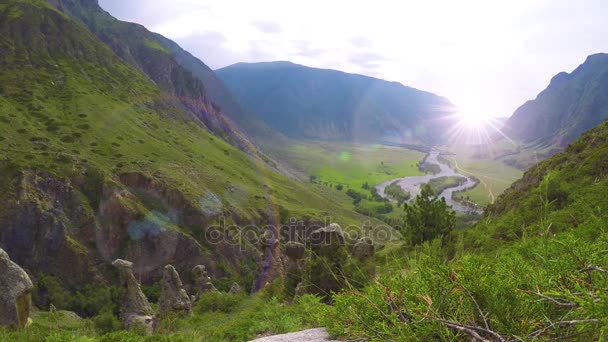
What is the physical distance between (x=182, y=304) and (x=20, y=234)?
6578 cm

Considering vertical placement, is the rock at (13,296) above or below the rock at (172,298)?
above

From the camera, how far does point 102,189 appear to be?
96688mm

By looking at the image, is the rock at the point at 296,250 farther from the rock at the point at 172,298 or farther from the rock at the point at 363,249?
the rock at the point at 172,298

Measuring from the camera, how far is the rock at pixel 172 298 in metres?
41.5

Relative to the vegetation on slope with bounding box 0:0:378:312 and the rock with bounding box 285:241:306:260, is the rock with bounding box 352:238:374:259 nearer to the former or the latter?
the rock with bounding box 285:241:306:260

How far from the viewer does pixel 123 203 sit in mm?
94750

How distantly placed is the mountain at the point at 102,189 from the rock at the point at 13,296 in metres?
58.4

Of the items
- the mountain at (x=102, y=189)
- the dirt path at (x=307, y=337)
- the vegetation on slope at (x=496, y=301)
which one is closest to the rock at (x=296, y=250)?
the dirt path at (x=307, y=337)

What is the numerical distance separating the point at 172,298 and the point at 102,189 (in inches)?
2593

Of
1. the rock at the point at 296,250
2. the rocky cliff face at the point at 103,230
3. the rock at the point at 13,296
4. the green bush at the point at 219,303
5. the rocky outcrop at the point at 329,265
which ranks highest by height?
the rocky outcrop at the point at 329,265

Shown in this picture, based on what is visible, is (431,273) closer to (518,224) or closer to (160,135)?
(518,224)

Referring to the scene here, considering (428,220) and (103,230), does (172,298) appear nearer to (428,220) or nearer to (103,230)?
(428,220)

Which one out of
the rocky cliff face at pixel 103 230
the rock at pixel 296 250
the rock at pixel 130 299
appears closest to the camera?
the rock at pixel 296 250

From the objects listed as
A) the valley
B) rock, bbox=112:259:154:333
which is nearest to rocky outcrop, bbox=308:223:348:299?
the valley
